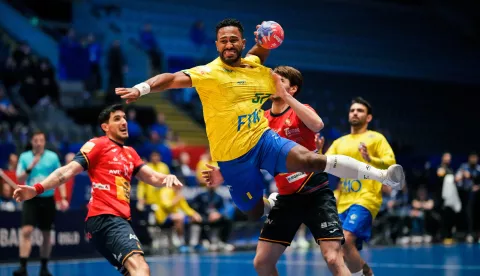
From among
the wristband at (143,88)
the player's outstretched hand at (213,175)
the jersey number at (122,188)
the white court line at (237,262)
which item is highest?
the wristband at (143,88)

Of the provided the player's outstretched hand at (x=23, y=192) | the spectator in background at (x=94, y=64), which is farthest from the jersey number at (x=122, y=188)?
the spectator in background at (x=94, y=64)

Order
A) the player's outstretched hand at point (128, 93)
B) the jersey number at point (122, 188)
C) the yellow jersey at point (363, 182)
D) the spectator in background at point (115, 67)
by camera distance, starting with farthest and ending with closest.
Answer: the spectator in background at point (115, 67), the yellow jersey at point (363, 182), the jersey number at point (122, 188), the player's outstretched hand at point (128, 93)

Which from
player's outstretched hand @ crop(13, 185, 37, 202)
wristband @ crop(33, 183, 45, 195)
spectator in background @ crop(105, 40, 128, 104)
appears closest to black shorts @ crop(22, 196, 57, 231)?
wristband @ crop(33, 183, 45, 195)

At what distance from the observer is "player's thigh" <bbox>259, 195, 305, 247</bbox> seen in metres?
7.82

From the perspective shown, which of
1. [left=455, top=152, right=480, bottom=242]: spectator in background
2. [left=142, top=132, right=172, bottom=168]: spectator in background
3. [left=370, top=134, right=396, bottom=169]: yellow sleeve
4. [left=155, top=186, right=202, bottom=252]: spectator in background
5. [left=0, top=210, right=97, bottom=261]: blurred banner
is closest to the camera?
[left=370, top=134, right=396, bottom=169]: yellow sleeve

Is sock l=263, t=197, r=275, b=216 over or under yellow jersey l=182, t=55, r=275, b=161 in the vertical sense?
under

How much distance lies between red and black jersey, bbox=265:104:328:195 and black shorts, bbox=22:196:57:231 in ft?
21.0

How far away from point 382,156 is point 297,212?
2.30 meters

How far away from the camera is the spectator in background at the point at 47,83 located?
2177cm

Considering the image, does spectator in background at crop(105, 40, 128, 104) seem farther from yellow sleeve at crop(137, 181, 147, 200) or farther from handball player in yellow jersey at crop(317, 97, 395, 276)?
handball player in yellow jersey at crop(317, 97, 395, 276)

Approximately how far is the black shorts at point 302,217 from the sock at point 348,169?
0.62 metres

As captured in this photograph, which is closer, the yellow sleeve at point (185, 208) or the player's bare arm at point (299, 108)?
the player's bare arm at point (299, 108)

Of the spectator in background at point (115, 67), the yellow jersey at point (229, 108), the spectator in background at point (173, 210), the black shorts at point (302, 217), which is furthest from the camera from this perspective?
Answer: the spectator in background at point (115, 67)

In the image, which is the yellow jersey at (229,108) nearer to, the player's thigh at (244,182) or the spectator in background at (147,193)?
the player's thigh at (244,182)
